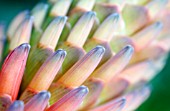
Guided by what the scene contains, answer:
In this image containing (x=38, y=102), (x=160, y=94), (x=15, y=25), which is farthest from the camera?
(x=160, y=94)

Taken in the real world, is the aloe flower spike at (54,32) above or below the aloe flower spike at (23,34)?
below

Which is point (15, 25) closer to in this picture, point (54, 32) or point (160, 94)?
point (54, 32)

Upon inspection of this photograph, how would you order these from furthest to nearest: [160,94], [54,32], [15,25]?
[160,94] → [15,25] → [54,32]

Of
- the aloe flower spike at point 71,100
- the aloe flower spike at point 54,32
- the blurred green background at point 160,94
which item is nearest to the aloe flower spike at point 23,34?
the aloe flower spike at point 54,32

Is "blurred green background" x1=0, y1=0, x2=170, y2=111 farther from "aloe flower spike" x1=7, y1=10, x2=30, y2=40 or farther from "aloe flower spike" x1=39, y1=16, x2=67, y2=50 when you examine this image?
"aloe flower spike" x1=39, y1=16, x2=67, y2=50

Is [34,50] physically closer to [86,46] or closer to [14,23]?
[86,46]

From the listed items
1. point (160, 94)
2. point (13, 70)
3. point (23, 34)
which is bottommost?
point (160, 94)

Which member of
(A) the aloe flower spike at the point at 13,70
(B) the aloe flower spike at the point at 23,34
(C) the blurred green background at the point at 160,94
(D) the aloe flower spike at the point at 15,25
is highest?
(D) the aloe flower spike at the point at 15,25

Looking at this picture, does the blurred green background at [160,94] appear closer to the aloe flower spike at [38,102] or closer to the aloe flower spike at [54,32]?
the aloe flower spike at [54,32]

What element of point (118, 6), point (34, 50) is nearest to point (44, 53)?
point (34, 50)

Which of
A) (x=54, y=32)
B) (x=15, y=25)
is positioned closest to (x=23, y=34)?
(x=54, y=32)

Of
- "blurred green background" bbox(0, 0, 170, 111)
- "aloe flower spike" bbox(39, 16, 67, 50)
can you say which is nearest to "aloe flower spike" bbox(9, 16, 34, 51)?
"aloe flower spike" bbox(39, 16, 67, 50)
